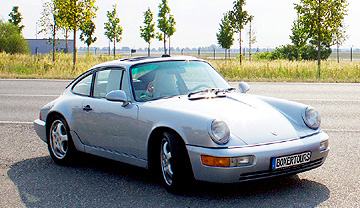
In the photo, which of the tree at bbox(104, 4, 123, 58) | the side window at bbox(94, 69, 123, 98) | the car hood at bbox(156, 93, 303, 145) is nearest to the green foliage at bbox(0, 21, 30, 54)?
the tree at bbox(104, 4, 123, 58)

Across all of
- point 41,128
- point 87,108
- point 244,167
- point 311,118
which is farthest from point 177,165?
point 41,128

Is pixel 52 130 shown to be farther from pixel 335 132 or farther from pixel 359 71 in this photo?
pixel 359 71

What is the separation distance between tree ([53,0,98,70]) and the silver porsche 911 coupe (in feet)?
65.4

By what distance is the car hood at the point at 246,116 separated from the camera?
15.0 ft

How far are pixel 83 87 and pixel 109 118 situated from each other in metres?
1.01

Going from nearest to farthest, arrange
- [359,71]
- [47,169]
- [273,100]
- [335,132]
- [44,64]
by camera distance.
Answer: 1. [273,100]
2. [47,169]
3. [335,132]
4. [359,71]
5. [44,64]

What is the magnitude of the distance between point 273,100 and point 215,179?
1.51 m

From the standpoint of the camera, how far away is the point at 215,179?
4445 mm

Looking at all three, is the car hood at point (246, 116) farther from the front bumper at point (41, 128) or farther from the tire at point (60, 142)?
the front bumper at point (41, 128)

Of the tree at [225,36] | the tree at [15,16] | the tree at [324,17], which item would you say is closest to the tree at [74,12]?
the tree at [324,17]

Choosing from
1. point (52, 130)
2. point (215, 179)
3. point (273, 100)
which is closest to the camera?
point (215, 179)

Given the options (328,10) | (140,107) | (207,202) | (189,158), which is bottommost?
(207,202)

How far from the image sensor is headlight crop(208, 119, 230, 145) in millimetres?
4395

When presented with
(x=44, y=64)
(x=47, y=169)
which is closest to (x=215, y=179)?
(x=47, y=169)
